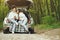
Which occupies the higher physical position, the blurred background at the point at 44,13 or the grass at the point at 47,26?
the blurred background at the point at 44,13

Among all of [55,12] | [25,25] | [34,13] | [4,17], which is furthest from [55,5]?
[4,17]

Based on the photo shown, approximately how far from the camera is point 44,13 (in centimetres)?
322

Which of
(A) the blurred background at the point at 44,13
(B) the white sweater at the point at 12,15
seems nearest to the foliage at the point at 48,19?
(A) the blurred background at the point at 44,13

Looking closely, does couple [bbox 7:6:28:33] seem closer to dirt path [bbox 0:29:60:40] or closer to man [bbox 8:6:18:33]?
man [bbox 8:6:18:33]

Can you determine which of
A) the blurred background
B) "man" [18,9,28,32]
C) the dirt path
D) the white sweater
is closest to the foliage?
the blurred background

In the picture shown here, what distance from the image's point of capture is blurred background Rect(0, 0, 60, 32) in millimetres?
3205

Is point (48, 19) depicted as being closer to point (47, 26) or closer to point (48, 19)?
point (48, 19)

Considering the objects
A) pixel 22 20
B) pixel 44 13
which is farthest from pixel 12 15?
pixel 44 13

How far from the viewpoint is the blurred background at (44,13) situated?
321cm

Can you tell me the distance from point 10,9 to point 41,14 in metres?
0.46

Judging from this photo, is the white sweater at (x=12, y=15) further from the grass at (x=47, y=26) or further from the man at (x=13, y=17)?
the grass at (x=47, y=26)

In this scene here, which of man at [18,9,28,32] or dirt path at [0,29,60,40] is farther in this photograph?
man at [18,9,28,32]

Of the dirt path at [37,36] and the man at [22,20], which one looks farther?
the man at [22,20]

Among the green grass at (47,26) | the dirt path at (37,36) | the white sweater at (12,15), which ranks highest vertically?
the white sweater at (12,15)
